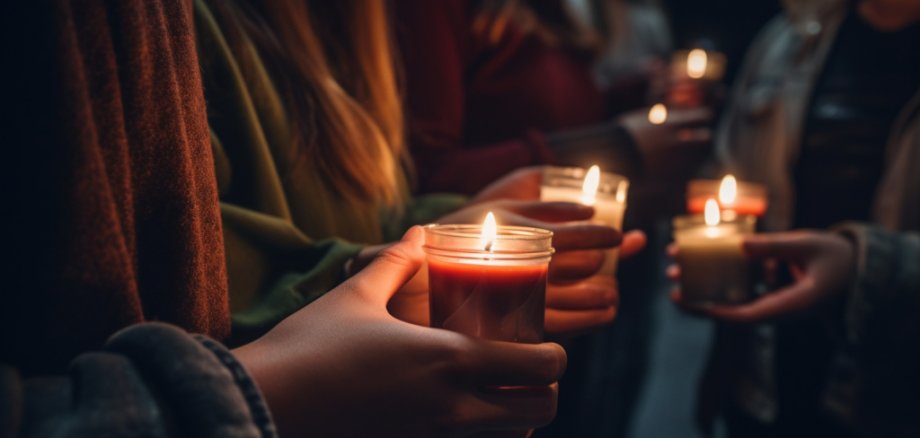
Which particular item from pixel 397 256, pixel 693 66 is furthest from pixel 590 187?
pixel 693 66

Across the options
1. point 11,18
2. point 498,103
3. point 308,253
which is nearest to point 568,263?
point 308,253

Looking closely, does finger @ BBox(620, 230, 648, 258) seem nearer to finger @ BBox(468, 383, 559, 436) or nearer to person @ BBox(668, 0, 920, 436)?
finger @ BBox(468, 383, 559, 436)

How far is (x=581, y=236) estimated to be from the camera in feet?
3.44

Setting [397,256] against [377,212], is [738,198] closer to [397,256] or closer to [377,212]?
[377,212]

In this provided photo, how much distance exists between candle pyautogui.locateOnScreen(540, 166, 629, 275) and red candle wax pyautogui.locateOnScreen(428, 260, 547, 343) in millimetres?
440

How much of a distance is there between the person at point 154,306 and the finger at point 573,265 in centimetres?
34

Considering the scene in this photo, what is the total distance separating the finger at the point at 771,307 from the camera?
1.64m

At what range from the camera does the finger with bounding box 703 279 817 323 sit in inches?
64.7

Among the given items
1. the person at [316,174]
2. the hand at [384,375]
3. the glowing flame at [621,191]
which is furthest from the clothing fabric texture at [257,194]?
the glowing flame at [621,191]

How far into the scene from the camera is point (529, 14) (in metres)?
2.23

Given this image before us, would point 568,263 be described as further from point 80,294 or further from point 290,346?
point 80,294

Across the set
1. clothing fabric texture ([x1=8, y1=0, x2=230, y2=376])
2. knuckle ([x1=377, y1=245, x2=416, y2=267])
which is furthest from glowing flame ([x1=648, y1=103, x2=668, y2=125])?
clothing fabric texture ([x1=8, y1=0, x2=230, y2=376])

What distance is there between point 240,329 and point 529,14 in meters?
1.67

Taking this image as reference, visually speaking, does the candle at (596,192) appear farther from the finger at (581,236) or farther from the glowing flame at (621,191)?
the finger at (581,236)
